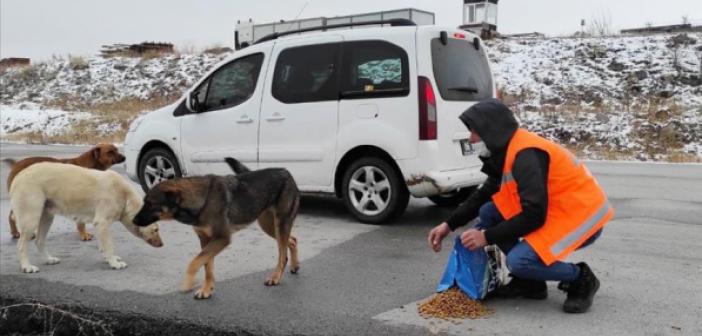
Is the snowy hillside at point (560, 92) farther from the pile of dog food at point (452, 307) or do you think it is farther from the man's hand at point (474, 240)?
the man's hand at point (474, 240)

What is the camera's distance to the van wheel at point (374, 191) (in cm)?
686

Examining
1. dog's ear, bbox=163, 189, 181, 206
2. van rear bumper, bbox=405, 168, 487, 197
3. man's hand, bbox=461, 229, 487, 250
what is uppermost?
dog's ear, bbox=163, 189, 181, 206

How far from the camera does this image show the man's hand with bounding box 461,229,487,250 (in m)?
3.93

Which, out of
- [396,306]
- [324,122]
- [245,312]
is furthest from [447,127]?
[245,312]

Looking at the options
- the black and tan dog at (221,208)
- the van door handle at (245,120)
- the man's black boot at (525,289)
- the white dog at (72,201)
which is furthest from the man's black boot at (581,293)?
the van door handle at (245,120)

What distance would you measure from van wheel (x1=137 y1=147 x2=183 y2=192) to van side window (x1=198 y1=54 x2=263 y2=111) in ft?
2.94

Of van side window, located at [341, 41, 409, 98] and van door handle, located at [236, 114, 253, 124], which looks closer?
van side window, located at [341, 41, 409, 98]

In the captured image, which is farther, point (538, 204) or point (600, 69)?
point (600, 69)

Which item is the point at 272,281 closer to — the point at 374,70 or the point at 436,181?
the point at 436,181

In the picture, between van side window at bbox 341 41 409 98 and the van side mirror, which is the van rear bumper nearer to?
van side window at bbox 341 41 409 98

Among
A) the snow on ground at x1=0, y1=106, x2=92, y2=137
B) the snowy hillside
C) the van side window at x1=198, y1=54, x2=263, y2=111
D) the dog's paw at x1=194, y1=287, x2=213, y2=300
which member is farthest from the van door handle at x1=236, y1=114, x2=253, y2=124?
the snow on ground at x1=0, y1=106, x2=92, y2=137

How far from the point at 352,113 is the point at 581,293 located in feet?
11.4

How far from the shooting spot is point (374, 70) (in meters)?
6.94

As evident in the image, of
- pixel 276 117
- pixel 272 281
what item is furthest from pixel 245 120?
pixel 272 281
